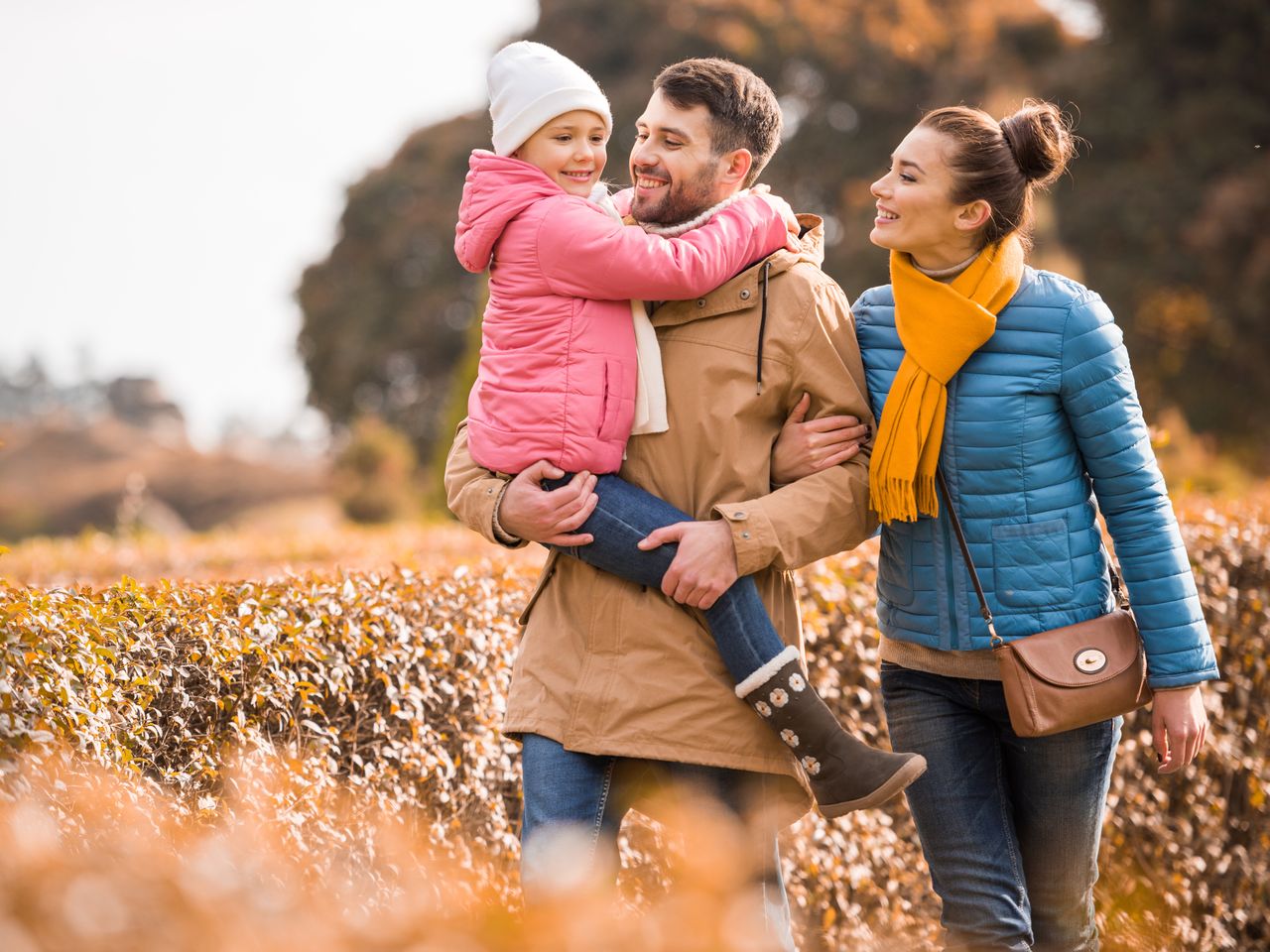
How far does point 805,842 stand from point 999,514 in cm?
192

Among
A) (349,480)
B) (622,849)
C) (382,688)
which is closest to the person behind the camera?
(382,688)

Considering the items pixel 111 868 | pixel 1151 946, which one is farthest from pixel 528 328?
pixel 1151 946

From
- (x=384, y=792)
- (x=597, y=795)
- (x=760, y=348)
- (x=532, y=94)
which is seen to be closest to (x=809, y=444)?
(x=760, y=348)

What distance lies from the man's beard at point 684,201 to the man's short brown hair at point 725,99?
0.23ft

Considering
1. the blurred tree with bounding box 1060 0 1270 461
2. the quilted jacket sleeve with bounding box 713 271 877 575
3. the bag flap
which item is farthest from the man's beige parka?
the blurred tree with bounding box 1060 0 1270 461

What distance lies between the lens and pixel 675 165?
287cm

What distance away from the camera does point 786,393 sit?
2836 millimetres

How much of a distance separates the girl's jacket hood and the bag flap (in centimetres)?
139

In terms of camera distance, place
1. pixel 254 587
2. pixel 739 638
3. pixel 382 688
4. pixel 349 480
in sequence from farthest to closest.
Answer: pixel 349 480
pixel 382 688
pixel 254 587
pixel 739 638

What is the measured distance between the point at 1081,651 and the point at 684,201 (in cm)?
129

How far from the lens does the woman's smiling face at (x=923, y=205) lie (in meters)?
2.82

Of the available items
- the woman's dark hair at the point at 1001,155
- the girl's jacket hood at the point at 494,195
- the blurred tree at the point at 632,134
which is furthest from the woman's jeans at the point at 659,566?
the blurred tree at the point at 632,134

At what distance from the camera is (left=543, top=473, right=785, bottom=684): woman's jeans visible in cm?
268

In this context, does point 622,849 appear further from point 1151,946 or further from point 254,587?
point 1151,946
